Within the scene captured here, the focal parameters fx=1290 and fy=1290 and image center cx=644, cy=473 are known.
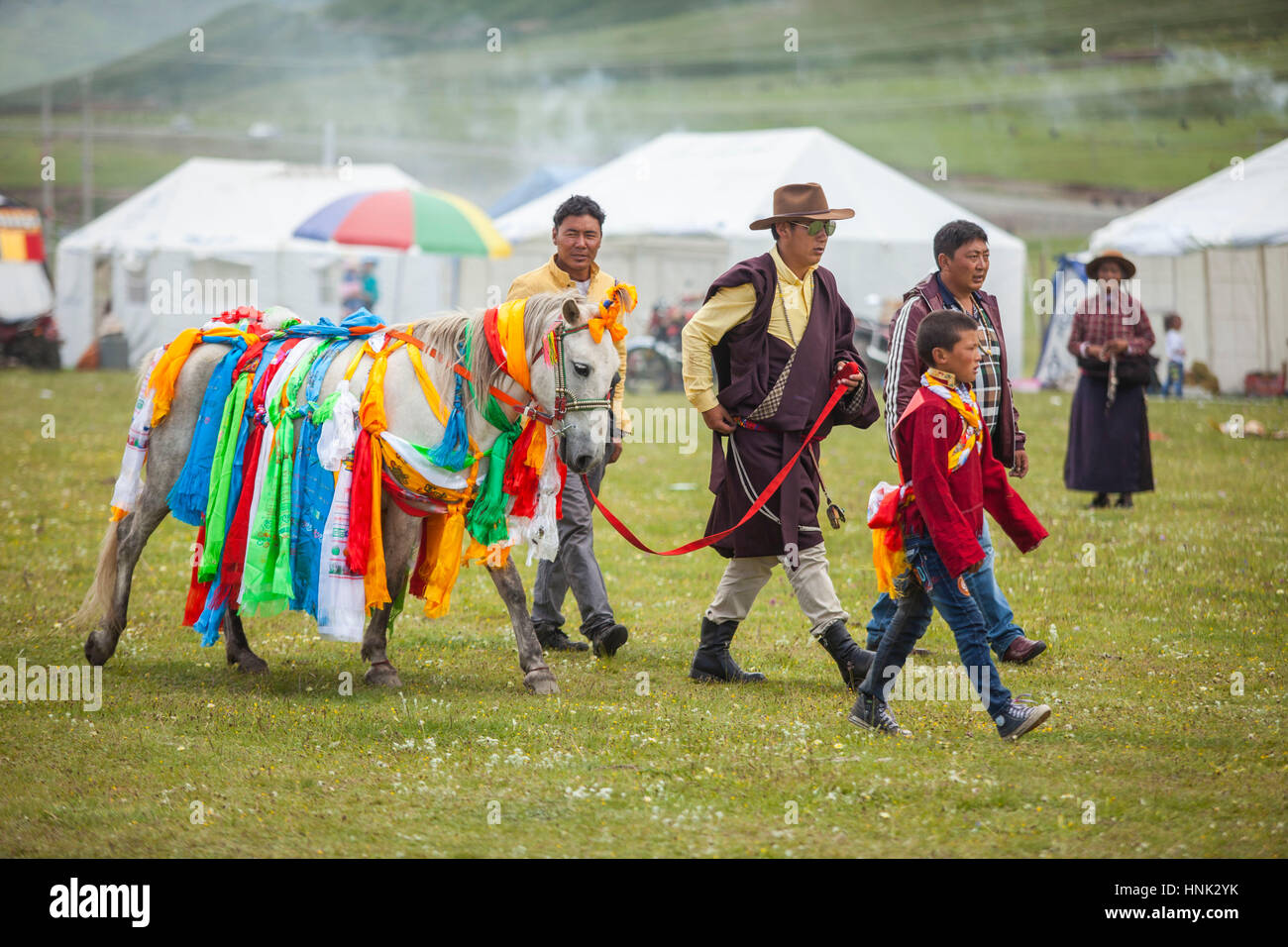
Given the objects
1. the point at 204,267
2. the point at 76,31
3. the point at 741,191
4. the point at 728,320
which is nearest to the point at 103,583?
the point at 728,320

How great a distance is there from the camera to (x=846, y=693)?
19.8 feet

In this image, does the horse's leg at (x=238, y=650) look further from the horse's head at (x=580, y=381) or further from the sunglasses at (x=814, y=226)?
the sunglasses at (x=814, y=226)

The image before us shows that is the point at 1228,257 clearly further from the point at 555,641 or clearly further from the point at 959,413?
the point at 959,413

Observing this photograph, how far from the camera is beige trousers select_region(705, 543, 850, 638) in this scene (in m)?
5.90

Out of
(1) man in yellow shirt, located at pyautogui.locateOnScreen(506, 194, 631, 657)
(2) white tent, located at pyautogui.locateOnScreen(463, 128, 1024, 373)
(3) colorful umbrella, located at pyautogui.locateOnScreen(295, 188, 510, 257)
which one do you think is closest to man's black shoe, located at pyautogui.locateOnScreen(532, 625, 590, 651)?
(1) man in yellow shirt, located at pyautogui.locateOnScreen(506, 194, 631, 657)

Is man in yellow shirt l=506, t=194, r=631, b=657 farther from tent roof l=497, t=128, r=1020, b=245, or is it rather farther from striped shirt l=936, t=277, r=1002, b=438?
tent roof l=497, t=128, r=1020, b=245

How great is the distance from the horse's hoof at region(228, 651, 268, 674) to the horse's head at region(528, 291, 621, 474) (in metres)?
2.14

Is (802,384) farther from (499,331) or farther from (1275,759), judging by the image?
(1275,759)

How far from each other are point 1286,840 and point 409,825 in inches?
113

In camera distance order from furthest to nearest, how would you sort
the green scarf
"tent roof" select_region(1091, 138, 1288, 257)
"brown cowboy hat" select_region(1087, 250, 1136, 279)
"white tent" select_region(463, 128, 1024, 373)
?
"white tent" select_region(463, 128, 1024, 373) → "tent roof" select_region(1091, 138, 1288, 257) → "brown cowboy hat" select_region(1087, 250, 1136, 279) → the green scarf

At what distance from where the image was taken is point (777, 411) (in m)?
5.98

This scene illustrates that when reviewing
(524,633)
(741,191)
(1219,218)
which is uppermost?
(741,191)

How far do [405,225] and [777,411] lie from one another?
1908 centimetres
